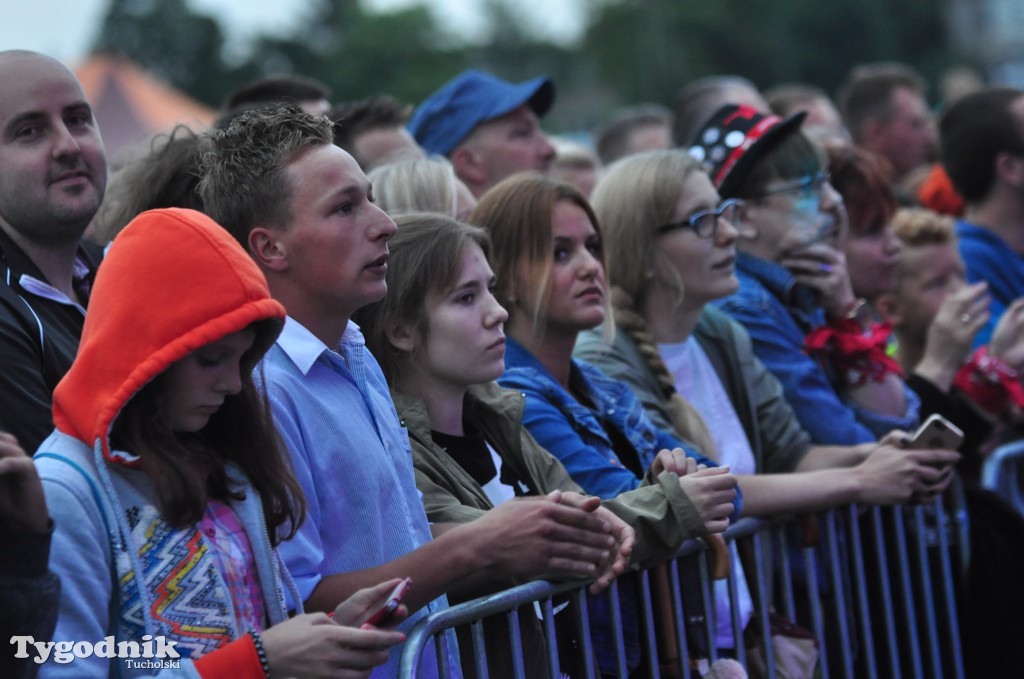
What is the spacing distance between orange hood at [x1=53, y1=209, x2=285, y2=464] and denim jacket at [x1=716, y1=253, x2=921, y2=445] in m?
2.83

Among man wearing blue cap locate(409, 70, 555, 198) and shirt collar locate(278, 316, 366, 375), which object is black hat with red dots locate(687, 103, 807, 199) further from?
shirt collar locate(278, 316, 366, 375)

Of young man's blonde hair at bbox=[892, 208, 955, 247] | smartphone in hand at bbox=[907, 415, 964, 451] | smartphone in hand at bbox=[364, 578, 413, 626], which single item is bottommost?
smartphone in hand at bbox=[364, 578, 413, 626]

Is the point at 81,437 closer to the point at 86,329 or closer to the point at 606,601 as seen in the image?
the point at 86,329

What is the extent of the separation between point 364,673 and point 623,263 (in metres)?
2.43

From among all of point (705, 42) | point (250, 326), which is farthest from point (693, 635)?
point (705, 42)

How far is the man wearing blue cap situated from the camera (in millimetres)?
6352

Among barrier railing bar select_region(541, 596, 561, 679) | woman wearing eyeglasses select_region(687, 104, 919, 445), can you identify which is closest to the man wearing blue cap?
woman wearing eyeglasses select_region(687, 104, 919, 445)

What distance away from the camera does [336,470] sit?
2947mm

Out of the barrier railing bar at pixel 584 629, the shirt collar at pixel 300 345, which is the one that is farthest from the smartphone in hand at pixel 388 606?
the barrier railing bar at pixel 584 629

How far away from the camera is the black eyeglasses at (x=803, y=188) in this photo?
528cm

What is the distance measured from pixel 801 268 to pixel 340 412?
2.74 meters

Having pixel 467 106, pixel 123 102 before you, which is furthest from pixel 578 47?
pixel 467 106

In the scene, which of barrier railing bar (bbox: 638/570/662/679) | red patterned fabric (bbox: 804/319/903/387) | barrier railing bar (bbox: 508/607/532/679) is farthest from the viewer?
red patterned fabric (bbox: 804/319/903/387)

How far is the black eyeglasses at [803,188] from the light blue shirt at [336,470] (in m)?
2.70
